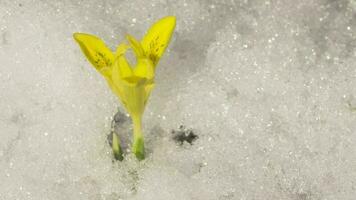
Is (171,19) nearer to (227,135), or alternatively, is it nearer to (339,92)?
(227,135)

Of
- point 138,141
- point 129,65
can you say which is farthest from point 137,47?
point 138,141

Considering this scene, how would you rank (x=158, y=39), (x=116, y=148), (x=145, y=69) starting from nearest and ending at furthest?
(x=145, y=69) → (x=158, y=39) → (x=116, y=148)

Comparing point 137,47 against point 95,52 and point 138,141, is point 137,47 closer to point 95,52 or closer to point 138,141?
point 95,52

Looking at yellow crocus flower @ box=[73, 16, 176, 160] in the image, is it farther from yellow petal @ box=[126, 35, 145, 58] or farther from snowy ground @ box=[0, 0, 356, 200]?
snowy ground @ box=[0, 0, 356, 200]

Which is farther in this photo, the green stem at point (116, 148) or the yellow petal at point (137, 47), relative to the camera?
the green stem at point (116, 148)

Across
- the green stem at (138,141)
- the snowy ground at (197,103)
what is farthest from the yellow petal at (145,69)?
the snowy ground at (197,103)

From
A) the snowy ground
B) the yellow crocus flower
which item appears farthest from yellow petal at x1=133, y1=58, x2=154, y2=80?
the snowy ground

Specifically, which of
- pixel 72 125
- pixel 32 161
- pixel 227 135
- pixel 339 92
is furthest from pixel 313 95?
pixel 32 161

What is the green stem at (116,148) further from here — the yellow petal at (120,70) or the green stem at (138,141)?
the yellow petal at (120,70)
